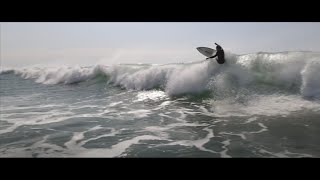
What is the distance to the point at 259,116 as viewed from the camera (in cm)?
764

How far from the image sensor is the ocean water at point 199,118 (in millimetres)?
5133

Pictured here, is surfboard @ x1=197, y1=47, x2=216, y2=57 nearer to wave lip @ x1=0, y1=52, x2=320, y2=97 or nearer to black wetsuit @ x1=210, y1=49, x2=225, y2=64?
black wetsuit @ x1=210, y1=49, x2=225, y2=64

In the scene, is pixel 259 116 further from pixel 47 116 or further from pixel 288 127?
pixel 47 116

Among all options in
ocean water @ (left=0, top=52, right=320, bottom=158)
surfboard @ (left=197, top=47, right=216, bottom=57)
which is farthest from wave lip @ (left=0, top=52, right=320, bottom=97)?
surfboard @ (left=197, top=47, right=216, bottom=57)

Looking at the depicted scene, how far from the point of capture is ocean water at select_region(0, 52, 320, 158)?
5133mm

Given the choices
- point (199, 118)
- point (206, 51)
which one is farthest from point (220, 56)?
point (199, 118)

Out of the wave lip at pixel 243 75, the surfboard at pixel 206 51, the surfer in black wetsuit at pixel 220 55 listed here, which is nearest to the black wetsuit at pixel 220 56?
the surfer in black wetsuit at pixel 220 55

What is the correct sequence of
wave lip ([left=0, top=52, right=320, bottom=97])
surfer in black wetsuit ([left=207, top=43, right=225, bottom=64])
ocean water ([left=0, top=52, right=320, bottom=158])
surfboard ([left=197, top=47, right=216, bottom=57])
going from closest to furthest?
ocean water ([left=0, top=52, right=320, bottom=158]), wave lip ([left=0, top=52, right=320, bottom=97]), surfer in black wetsuit ([left=207, top=43, right=225, bottom=64]), surfboard ([left=197, top=47, right=216, bottom=57])

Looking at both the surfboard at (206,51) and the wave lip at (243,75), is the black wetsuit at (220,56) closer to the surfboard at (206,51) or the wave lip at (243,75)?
the wave lip at (243,75)

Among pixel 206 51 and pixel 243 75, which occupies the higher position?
pixel 206 51

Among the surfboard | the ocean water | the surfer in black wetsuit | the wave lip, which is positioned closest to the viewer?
the ocean water

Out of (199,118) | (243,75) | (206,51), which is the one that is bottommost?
(199,118)

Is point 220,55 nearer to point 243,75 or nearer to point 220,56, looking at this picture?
point 220,56

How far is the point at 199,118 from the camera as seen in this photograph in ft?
25.7
